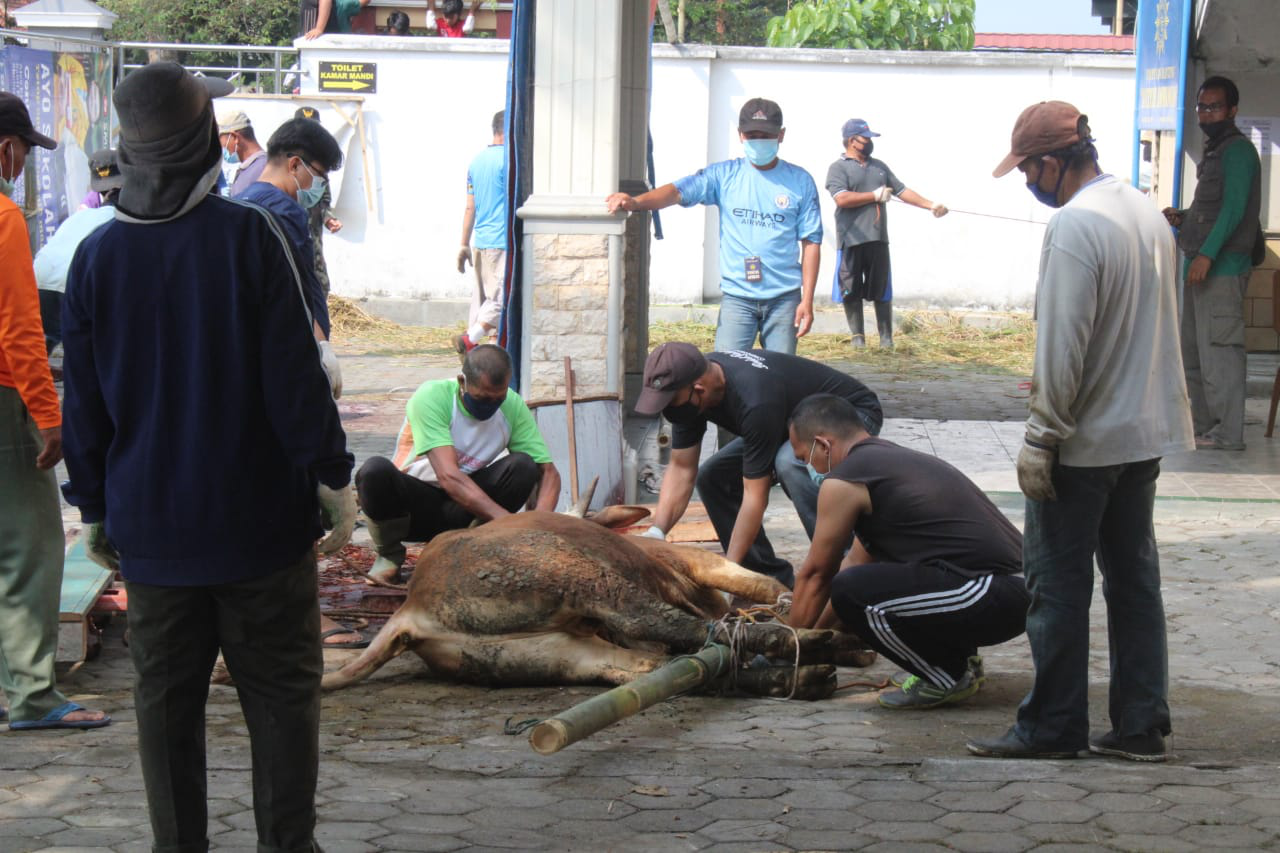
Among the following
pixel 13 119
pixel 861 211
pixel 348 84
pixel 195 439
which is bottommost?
pixel 195 439

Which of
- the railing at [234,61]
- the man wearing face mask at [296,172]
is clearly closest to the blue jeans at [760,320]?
the man wearing face mask at [296,172]

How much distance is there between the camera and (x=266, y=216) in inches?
129

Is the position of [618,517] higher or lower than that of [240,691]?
lower

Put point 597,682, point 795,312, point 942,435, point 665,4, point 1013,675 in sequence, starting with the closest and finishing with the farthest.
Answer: point 597,682 → point 1013,675 → point 795,312 → point 942,435 → point 665,4

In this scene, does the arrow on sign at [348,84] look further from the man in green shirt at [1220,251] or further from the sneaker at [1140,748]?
the sneaker at [1140,748]

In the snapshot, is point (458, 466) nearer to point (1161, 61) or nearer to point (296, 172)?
point (296, 172)

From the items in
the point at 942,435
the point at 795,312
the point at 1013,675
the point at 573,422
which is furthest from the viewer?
the point at 942,435

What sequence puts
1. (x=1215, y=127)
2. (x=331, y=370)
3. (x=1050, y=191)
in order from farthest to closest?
(x=1215, y=127) < (x=1050, y=191) < (x=331, y=370)

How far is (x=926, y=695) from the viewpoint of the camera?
5.15 metres

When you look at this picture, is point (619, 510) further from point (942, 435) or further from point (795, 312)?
point (942, 435)

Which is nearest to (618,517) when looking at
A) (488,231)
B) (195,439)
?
(195,439)

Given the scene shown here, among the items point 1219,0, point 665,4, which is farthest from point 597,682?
point 665,4

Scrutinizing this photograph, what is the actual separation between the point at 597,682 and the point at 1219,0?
25.0 feet

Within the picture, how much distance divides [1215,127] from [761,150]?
301cm
